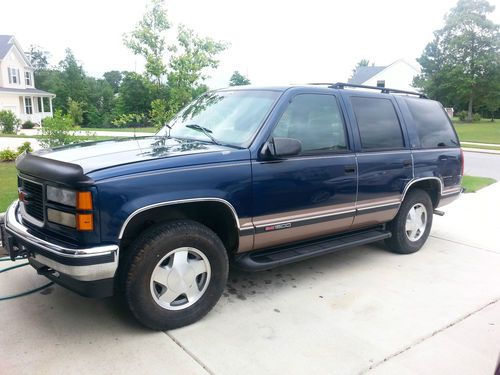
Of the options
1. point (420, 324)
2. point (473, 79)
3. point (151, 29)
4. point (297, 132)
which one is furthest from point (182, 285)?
point (473, 79)

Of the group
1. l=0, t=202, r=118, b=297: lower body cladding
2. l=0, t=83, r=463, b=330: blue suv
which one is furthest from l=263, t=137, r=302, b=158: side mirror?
l=0, t=202, r=118, b=297: lower body cladding

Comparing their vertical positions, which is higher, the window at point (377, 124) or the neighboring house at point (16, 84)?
the neighboring house at point (16, 84)

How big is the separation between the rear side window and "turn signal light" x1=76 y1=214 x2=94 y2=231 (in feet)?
13.0

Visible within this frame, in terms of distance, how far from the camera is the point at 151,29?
776 centimetres

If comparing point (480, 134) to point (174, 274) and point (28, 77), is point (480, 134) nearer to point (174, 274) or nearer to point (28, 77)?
point (174, 274)

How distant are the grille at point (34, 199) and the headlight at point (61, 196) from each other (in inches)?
7.5

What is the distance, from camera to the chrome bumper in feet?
9.54

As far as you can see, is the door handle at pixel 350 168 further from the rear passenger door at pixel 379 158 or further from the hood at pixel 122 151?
the hood at pixel 122 151

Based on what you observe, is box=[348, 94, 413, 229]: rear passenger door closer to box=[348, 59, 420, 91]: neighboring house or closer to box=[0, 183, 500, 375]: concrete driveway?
box=[0, 183, 500, 375]: concrete driveway

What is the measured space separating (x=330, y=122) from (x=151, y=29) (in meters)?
4.75

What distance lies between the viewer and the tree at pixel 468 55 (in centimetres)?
4675

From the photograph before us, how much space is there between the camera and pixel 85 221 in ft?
9.56

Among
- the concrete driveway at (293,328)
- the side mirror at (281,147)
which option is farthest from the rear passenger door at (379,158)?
the side mirror at (281,147)

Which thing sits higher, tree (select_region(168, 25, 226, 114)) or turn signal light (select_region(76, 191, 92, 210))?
tree (select_region(168, 25, 226, 114))
